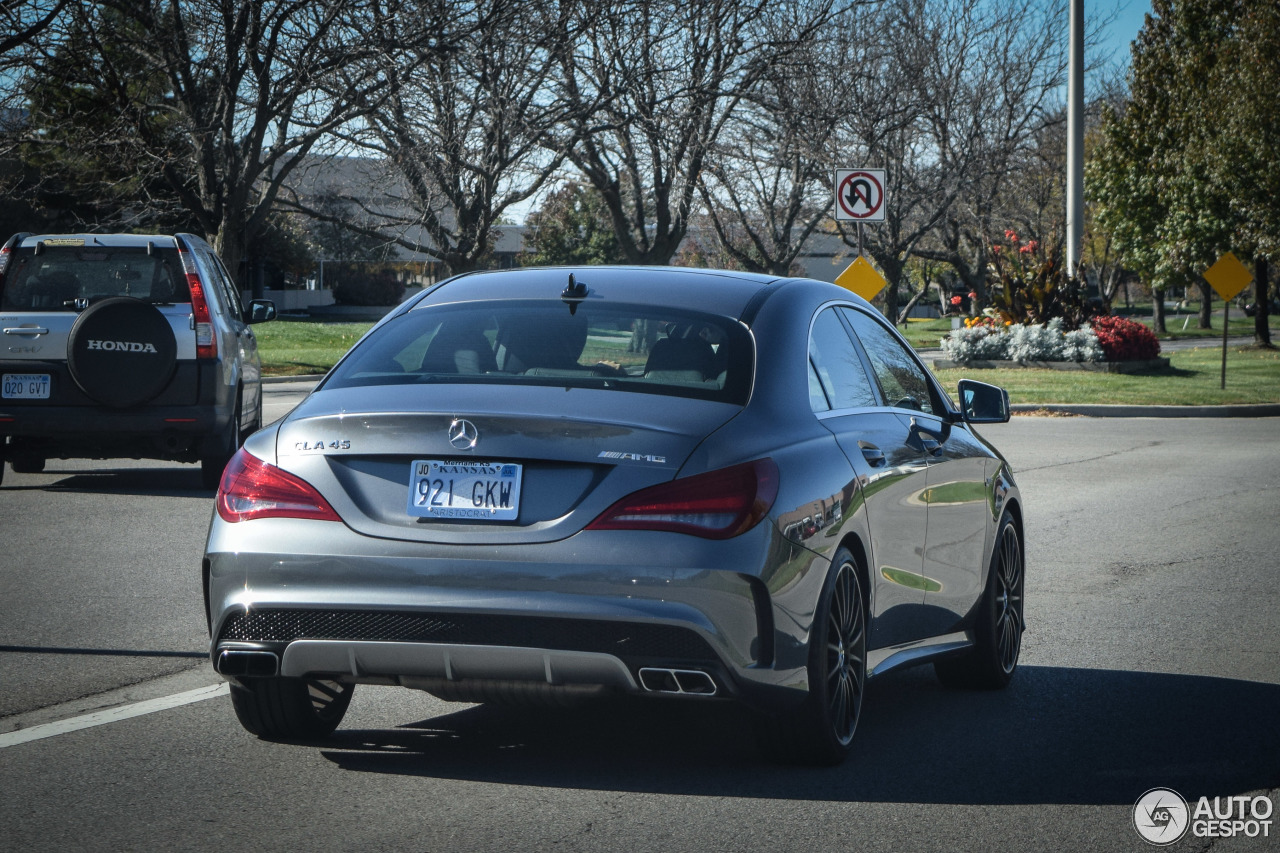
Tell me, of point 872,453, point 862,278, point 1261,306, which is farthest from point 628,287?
point 1261,306

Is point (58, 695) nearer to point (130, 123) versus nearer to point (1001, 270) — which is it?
point (130, 123)

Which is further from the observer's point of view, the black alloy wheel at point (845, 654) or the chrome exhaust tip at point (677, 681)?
the black alloy wheel at point (845, 654)

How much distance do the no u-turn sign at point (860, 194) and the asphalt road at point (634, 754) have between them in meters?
9.89

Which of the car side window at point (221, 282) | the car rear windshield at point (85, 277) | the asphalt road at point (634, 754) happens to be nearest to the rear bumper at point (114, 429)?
the car rear windshield at point (85, 277)

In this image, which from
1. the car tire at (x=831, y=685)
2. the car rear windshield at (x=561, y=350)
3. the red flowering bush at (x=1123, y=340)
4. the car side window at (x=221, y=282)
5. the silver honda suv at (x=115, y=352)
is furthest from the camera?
the red flowering bush at (x=1123, y=340)

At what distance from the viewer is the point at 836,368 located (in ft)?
18.3

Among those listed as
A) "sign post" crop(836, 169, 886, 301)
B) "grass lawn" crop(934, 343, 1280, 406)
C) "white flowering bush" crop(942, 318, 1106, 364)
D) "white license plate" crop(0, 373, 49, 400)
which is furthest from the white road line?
"white flowering bush" crop(942, 318, 1106, 364)

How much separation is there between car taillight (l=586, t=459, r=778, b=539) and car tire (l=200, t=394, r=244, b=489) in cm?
852

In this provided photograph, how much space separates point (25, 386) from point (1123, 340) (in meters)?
26.4

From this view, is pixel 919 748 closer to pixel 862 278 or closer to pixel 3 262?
pixel 3 262

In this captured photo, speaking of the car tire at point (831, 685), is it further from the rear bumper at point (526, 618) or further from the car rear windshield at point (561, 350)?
the car rear windshield at point (561, 350)

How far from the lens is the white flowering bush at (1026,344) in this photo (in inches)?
1305

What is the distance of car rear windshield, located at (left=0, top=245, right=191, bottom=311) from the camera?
12438mm

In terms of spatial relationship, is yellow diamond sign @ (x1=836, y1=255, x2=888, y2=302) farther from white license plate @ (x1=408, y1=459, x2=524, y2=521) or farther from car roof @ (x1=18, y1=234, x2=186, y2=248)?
white license plate @ (x1=408, y1=459, x2=524, y2=521)
